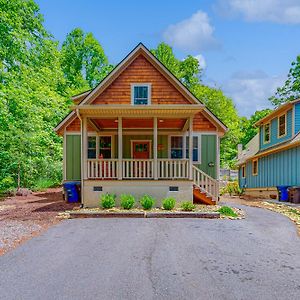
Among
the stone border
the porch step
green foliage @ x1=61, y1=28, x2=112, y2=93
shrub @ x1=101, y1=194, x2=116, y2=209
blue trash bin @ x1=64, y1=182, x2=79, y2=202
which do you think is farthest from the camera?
green foliage @ x1=61, y1=28, x2=112, y2=93

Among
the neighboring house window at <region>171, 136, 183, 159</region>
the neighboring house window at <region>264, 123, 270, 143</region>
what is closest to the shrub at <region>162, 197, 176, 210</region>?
the neighboring house window at <region>171, 136, 183, 159</region>

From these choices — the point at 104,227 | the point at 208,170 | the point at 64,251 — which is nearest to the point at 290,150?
the point at 208,170

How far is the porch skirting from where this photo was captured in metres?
15.0

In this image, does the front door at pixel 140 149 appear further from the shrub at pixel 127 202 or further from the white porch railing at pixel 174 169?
the shrub at pixel 127 202

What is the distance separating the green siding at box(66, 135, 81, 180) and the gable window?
220 inches

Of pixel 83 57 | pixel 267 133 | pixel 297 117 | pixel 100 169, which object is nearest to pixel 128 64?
pixel 100 169

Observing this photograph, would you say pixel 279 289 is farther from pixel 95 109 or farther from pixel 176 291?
pixel 95 109

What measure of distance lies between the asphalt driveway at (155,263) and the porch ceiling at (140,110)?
18.2 ft

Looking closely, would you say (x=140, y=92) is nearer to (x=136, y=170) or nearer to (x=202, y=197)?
(x=136, y=170)

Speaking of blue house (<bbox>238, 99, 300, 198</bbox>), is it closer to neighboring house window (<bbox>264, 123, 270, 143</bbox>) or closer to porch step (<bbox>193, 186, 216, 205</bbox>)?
neighboring house window (<bbox>264, 123, 270, 143</bbox>)

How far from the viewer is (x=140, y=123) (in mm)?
18016

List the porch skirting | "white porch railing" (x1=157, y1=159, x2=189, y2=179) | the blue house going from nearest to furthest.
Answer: the porch skirting
"white porch railing" (x1=157, y1=159, x2=189, y2=179)
the blue house

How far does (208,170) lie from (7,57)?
1690cm

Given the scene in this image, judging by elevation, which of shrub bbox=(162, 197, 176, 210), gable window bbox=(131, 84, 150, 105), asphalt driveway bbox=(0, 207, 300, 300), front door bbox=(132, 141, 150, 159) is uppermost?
gable window bbox=(131, 84, 150, 105)
